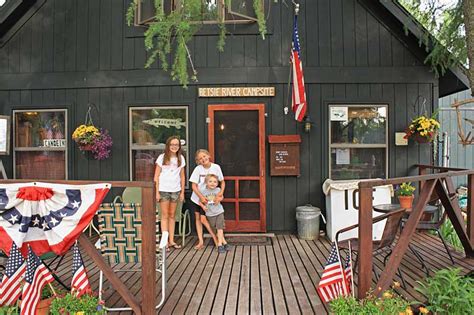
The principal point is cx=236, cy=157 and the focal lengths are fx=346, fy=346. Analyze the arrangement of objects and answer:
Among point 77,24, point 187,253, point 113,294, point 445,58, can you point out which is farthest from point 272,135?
point 77,24

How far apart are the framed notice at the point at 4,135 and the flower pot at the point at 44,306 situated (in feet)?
12.4

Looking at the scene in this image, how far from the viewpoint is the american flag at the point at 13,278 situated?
107 inches

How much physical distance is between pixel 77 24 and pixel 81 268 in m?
4.60

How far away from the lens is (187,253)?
4566mm

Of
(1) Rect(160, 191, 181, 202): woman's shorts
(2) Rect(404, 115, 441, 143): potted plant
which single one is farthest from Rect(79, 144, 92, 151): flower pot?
(2) Rect(404, 115, 441, 143): potted plant

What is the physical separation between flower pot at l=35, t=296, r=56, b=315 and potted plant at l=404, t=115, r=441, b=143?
5.05 meters

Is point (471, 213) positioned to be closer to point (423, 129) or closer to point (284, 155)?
point (423, 129)

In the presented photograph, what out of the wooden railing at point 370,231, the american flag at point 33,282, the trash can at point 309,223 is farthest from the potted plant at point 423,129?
the american flag at point 33,282

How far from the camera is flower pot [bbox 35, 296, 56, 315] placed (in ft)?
8.80

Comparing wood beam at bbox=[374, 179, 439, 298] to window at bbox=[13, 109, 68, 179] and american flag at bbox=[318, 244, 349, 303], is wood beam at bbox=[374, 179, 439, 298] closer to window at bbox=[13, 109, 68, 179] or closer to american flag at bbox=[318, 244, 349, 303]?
american flag at bbox=[318, 244, 349, 303]

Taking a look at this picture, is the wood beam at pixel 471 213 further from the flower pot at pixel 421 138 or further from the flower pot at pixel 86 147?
the flower pot at pixel 86 147

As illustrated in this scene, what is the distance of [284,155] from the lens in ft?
17.7

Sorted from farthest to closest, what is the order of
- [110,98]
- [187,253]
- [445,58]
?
[110,98]
[445,58]
[187,253]

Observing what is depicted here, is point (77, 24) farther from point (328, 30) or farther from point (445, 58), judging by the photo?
point (445, 58)
